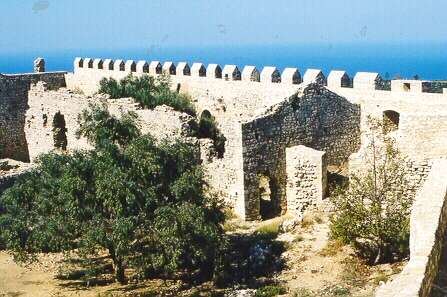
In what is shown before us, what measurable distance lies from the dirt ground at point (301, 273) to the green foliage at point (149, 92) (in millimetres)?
8864

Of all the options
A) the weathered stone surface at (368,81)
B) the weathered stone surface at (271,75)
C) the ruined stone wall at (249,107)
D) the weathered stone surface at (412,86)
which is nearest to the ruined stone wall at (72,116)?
the ruined stone wall at (249,107)

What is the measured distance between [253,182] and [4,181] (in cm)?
777

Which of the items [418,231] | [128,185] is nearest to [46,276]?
[128,185]

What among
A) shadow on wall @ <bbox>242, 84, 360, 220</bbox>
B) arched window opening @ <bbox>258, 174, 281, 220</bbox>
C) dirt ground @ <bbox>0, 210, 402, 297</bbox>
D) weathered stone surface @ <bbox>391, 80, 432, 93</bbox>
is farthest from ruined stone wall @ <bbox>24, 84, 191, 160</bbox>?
weathered stone surface @ <bbox>391, 80, 432, 93</bbox>

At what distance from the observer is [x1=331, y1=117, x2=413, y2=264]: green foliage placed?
14.1 m

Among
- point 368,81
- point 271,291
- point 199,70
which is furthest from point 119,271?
point 199,70

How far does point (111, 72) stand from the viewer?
33438 millimetres

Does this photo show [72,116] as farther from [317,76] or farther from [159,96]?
[317,76]

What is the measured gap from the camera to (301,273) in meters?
14.9

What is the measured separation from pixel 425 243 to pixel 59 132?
23488 mm

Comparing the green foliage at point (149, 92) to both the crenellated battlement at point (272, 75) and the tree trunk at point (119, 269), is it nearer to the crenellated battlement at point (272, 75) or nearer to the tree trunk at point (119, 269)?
the crenellated battlement at point (272, 75)

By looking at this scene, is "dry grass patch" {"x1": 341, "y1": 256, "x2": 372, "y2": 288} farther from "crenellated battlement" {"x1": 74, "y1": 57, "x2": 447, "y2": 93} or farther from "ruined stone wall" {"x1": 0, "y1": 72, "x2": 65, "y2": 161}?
"ruined stone wall" {"x1": 0, "y1": 72, "x2": 65, "y2": 161}

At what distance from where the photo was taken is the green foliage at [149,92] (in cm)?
2523

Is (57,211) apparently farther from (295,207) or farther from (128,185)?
(295,207)
